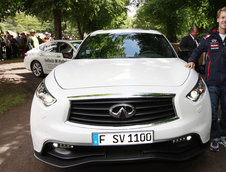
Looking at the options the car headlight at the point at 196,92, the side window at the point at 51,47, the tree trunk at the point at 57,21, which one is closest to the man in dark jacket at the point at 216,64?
the car headlight at the point at 196,92

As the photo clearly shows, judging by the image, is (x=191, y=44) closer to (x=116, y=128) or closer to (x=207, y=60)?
(x=207, y=60)

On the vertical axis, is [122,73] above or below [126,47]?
below

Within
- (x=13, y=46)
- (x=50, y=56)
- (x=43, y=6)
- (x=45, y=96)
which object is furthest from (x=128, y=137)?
(x=13, y=46)

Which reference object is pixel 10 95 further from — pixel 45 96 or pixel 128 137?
pixel 128 137

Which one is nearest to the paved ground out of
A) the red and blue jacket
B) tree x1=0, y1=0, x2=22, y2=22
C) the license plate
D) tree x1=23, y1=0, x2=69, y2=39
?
the license plate

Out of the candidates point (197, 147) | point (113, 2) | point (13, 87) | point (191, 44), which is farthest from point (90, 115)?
point (113, 2)

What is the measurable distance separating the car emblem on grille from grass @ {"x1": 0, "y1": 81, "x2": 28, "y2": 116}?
3.98m

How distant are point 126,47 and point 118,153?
76.4 inches

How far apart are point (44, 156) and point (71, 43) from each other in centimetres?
732

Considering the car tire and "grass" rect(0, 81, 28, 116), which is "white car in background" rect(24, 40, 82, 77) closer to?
the car tire

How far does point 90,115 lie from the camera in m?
2.38

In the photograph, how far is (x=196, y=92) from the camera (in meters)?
2.56

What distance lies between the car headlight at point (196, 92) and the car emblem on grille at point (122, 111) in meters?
0.59

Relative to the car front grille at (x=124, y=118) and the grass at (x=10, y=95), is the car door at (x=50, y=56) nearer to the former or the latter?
the grass at (x=10, y=95)
